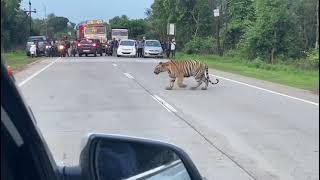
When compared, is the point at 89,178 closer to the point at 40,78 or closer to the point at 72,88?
the point at 72,88

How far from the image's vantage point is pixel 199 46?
66.1 metres

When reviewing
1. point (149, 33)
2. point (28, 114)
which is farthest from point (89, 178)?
point (149, 33)

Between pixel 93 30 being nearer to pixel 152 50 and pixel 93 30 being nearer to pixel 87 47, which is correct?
pixel 87 47

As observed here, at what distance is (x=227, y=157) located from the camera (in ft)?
30.6

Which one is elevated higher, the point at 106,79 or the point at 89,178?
the point at 89,178

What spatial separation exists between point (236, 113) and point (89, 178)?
1286cm

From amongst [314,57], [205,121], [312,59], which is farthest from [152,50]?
[314,57]

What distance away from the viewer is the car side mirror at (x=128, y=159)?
2.20 m

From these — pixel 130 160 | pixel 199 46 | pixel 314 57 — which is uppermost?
pixel 130 160

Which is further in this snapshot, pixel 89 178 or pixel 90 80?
pixel 90 80

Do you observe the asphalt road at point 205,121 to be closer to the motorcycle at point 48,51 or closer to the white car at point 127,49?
the motorcycle at point 48,51

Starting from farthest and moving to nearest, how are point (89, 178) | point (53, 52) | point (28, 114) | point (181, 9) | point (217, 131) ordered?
point (181, 9) < point (53, 52) < point (217, 131) < point (89, 178) < point (28, 114)

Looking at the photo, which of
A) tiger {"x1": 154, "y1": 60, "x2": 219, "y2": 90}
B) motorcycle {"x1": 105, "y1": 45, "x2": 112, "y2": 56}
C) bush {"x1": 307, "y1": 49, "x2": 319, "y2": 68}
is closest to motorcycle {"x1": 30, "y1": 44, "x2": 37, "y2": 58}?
motorcycle {"x1": 105, "y1": 45, "x2": 112, "y2": 56}

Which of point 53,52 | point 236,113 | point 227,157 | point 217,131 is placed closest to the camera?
point 227,157
